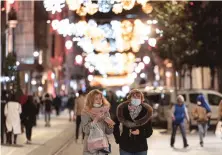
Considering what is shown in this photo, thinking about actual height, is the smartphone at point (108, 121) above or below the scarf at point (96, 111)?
below

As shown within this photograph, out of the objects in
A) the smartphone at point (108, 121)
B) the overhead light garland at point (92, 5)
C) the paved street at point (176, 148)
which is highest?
the overhead light garland at point (92, 5)

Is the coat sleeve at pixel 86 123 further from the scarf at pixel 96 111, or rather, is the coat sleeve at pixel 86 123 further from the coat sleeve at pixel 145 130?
the coat sleeve at pixel 145 130

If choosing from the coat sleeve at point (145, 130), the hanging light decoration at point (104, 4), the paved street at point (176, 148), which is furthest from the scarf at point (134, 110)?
the hanging light decoration at point (104, 4)

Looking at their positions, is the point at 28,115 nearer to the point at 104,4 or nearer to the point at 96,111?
the point at 104,4

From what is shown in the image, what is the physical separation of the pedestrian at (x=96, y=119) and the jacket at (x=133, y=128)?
8.9 inches

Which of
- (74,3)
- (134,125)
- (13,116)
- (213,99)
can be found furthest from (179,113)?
(134,125)

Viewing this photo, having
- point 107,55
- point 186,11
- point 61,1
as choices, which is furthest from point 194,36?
point 107,55

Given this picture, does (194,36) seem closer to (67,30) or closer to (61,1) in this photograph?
(67,30)

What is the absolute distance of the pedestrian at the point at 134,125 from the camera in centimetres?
895

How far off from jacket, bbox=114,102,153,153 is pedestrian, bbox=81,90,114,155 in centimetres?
23

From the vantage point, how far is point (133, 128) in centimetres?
898

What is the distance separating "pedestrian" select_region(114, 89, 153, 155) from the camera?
29.4 ft

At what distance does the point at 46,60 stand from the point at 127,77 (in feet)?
55.4

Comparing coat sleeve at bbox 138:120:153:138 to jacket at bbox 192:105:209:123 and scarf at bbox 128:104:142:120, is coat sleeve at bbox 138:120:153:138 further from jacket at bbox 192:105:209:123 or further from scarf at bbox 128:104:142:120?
jacket at bbox 192:105:209:123
